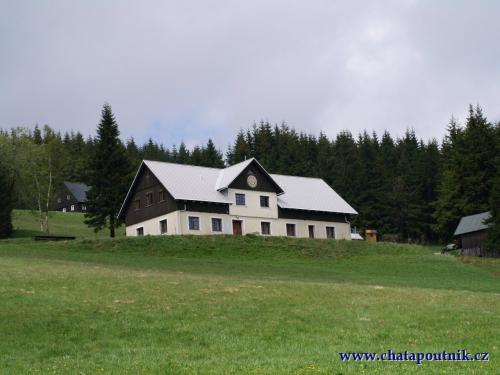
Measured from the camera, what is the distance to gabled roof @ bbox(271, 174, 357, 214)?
81.2 meters

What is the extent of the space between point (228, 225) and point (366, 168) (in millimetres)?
51065

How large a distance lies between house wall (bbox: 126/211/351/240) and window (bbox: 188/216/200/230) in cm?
31

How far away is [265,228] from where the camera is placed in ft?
256

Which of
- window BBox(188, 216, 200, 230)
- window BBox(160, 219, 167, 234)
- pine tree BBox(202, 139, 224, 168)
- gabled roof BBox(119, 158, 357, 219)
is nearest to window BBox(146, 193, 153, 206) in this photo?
gabled roof BBox(119, 158, 357, 219)

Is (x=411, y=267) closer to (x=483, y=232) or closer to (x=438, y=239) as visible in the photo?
(x=483, y=232)

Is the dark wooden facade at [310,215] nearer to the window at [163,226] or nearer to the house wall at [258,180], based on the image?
the house wall at [258,180]

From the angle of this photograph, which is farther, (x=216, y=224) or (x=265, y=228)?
(x=265, y=228)

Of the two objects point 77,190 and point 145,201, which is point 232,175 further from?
point 77,190

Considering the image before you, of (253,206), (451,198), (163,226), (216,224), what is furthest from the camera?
(451,198)

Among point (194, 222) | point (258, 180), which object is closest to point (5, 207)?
point (194, 222)

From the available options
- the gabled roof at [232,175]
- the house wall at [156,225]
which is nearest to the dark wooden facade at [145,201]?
the house wall at [156,225]

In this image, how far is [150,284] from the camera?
35875mm

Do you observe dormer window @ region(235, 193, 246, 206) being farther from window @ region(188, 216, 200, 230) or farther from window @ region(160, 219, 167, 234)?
window @ region(160, 219, 167, 234)

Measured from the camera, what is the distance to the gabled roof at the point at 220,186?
74.9 m
